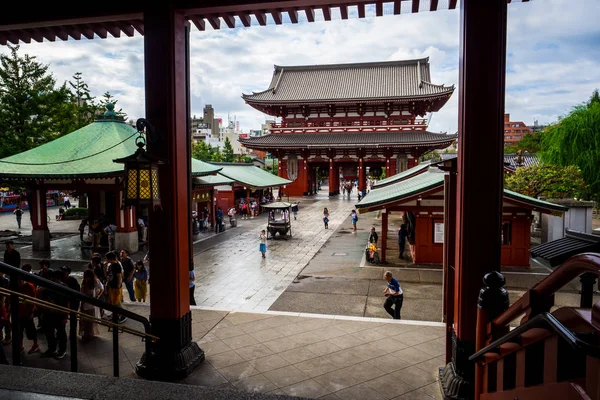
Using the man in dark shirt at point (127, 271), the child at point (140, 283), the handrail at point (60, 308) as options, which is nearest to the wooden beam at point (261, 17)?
the handrail at point (60, 308)

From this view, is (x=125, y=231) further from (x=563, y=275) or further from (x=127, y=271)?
(x=563, y=275)

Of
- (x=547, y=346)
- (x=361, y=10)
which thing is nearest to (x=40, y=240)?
(x=361, y=10)

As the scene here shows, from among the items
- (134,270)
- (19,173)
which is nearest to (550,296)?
(134,270)

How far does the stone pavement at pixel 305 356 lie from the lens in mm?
4959

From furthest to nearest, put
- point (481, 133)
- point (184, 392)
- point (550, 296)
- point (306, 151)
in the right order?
point (306, 151) → point (481, 133) → point (184, 392) → point (550, 296)

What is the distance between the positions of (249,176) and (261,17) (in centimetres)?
2423

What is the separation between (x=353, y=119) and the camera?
39.0m

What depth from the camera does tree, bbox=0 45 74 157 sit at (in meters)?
19.5

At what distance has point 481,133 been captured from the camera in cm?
438

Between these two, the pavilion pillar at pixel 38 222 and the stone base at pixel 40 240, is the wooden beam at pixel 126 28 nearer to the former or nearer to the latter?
the pavilion pillar at pixel 38 222

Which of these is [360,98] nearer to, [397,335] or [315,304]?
[315,304]

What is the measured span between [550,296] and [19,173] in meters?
16.9

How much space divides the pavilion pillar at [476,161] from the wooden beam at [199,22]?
3472mm

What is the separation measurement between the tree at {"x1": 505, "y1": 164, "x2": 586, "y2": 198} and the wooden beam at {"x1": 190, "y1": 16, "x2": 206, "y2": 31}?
1775 centimetres
